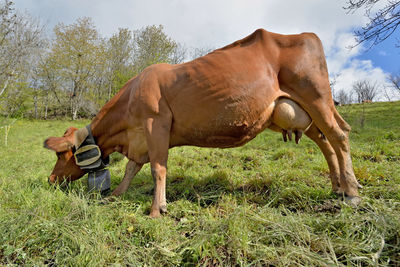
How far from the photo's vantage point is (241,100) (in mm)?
2543

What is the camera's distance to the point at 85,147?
3.28m

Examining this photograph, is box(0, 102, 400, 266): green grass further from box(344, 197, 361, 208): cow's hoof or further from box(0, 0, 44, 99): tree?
box(0, 0, 44, 99): tree

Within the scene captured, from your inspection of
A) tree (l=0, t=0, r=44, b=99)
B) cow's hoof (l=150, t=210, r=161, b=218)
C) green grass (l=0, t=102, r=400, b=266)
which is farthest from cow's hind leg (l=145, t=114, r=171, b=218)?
tree (l=0, t=0, r=44, b=99)

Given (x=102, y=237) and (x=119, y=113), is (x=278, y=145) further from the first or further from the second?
(x=102, y=237)

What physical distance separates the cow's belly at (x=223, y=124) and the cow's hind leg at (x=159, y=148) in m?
0.16

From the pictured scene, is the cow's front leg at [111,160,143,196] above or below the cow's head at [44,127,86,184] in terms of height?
below

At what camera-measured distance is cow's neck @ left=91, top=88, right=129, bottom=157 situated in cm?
329

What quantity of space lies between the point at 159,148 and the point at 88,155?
1.36m

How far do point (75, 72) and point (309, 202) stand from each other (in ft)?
99.5

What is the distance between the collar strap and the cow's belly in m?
1.35

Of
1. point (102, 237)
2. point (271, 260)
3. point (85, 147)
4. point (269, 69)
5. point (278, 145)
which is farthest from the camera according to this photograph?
point (278, 145)

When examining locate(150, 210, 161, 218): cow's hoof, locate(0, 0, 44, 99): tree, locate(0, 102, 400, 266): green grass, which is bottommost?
locate(150, 210, 161, 218): cow's hoof

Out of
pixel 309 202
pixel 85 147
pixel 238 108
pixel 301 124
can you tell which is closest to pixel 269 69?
pixel 238 108

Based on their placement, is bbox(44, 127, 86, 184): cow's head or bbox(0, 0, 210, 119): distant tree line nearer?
bbox(44, 127, 86, 184): cow's head
